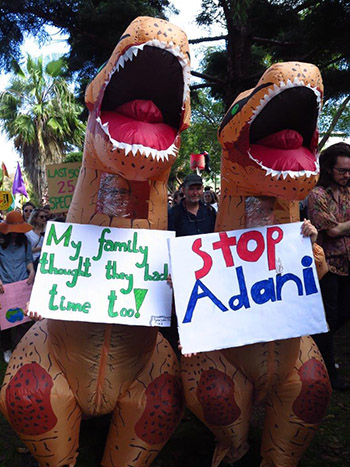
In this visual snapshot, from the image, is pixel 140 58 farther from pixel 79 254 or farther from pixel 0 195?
pixel 0 195

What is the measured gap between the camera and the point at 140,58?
1.76 metres

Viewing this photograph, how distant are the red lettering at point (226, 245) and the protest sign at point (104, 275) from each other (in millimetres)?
267

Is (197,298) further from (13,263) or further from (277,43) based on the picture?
(277,43)

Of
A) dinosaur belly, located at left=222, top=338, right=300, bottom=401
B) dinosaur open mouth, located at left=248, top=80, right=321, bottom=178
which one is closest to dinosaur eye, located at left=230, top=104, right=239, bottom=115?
dinosaur open mouth, located at left=248, top=80, right=321, bottom=178

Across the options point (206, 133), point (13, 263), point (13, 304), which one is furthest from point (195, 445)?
point (206, 133)

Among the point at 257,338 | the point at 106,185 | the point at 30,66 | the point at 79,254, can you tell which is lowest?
the point at 257,338

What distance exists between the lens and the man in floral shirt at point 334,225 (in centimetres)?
318

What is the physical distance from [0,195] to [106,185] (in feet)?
20.8

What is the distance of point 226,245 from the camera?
2160mm

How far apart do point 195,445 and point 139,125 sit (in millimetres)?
2164

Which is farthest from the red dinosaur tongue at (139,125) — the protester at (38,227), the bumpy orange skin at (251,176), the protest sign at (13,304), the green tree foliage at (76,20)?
the protester at (38,227)

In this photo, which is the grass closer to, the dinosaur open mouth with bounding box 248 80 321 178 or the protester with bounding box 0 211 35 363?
the protester with bounding box 0 211 35 363

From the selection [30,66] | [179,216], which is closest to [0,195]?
[179,216]

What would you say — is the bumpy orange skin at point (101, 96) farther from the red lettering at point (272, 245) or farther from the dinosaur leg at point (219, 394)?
the dinosaur leg at point (219, 394)
